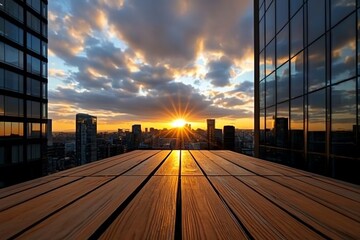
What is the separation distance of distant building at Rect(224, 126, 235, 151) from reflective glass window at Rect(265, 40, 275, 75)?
171 inches

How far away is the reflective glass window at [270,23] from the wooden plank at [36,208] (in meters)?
10.8

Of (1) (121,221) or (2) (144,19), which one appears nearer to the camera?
(1) (121,221)

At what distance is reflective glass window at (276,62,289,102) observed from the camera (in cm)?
849

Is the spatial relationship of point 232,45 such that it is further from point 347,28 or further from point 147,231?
point 147,231

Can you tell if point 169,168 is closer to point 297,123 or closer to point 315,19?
point 297,123

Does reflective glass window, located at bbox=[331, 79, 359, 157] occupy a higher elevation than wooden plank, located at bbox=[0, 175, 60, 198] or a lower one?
higher

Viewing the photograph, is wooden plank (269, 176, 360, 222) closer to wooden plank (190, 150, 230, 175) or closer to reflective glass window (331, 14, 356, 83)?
wooden plank (190, 150, 230, 175)

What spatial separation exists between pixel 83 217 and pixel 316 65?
7.46 meters

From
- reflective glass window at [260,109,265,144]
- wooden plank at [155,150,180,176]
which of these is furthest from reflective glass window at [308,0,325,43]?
wooden plank at [155,150,180,176]

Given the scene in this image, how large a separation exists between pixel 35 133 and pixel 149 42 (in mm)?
21092

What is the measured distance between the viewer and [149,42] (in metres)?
13.6

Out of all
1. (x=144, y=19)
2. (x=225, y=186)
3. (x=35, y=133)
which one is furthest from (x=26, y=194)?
(x=35, y=133)

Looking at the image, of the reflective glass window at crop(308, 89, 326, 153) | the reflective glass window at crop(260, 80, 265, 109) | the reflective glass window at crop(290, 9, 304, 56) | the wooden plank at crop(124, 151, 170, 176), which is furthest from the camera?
the reflective glass window at crop(260, 80, 265, 109)

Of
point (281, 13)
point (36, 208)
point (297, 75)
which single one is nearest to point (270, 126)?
point (297, 75)
